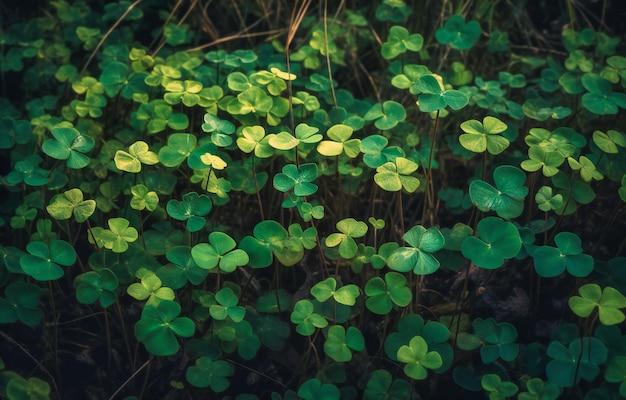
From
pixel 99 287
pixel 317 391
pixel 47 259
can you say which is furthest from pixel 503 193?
pixel 47 259

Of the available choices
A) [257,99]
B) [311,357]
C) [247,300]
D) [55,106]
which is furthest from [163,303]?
[55,106]

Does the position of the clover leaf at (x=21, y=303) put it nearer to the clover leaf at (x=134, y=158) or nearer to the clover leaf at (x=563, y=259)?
the clover leaf at (x=134, y=158)

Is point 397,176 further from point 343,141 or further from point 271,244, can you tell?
point 271,244

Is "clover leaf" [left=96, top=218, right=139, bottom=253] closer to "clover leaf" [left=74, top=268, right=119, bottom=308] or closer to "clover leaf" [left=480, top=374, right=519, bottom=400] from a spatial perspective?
"clover leaf" [left=74, top=268, right=119, bottom=308]

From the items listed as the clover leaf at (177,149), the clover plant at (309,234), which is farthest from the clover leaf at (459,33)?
the clover leaf at (177,149)

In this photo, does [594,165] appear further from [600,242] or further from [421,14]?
[421,14]

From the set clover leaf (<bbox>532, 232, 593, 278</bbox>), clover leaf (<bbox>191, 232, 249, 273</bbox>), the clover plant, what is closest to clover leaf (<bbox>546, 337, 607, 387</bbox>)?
the clover plant
